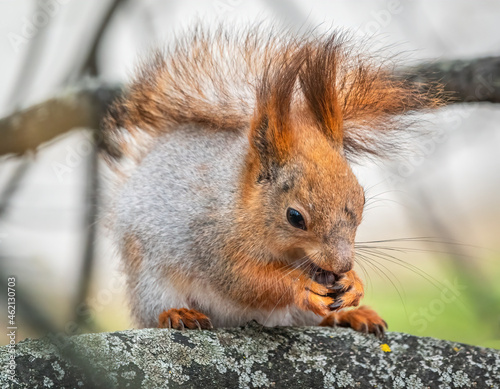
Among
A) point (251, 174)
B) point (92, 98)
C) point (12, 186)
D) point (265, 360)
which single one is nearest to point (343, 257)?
point (265, 360)

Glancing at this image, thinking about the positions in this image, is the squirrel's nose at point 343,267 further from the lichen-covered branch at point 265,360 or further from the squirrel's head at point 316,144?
the lichen-covered branch at point 265,360

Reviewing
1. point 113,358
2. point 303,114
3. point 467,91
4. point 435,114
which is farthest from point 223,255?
point 467,91

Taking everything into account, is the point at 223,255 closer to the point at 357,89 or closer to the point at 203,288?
the point at 203,288

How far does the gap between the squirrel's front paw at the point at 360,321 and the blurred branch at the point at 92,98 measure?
101cm

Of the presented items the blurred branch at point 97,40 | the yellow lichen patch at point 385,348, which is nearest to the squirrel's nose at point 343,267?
the yellow lichen patch at point 385,348

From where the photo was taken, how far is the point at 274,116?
2.33 meters

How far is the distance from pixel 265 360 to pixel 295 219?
51 centimetres

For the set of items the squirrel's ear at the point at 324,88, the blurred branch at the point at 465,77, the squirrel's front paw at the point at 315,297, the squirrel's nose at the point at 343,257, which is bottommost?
the squirrel's front paw at the point at 315,297

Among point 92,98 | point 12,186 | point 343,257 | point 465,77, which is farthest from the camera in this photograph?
point 92,98

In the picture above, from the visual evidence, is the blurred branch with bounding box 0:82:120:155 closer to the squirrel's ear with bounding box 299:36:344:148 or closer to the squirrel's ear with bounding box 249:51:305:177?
the squirrel's ear with bounding box 249:51:305:177

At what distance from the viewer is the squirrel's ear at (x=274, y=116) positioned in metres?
2.30

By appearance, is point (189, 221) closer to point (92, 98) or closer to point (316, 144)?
point (316, 144)

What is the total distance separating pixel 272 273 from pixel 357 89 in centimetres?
88

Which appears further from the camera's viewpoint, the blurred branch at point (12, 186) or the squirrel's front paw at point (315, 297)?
the squirrel's front paw at point (315, 297)
